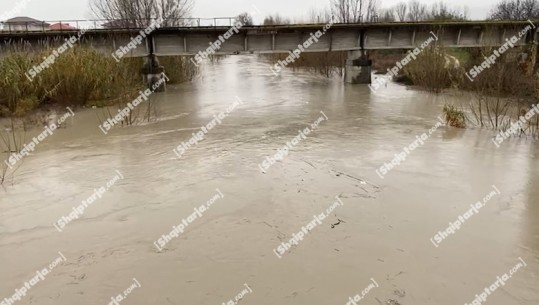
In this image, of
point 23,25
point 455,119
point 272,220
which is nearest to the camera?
point 272,220

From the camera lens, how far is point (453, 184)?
756 centimetres

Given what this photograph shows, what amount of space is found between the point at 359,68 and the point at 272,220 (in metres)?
17.9

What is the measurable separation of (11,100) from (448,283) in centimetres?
1310

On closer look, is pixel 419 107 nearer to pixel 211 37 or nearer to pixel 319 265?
pixel 211 37

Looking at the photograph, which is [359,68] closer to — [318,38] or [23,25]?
[318,38]

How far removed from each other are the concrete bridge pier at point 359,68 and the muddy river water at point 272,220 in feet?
38.1

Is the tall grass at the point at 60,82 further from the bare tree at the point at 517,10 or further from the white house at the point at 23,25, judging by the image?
the bare tree at the point at 517,10

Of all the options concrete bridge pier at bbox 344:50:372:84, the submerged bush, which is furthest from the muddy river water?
concrete bridge pier at bbox 344:50:372:84

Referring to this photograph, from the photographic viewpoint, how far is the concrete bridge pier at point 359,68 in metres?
22.7

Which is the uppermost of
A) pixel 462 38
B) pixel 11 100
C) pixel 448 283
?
pixel 462 38

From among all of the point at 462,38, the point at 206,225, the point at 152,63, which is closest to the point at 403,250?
the point at 206,225

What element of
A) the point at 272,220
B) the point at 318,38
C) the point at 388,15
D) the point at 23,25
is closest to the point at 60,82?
the point at 272,220

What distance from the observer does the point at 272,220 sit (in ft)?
20.2

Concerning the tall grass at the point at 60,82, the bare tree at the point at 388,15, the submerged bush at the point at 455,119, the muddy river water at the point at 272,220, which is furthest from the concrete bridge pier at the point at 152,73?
the bare tree at the point at 388,15
